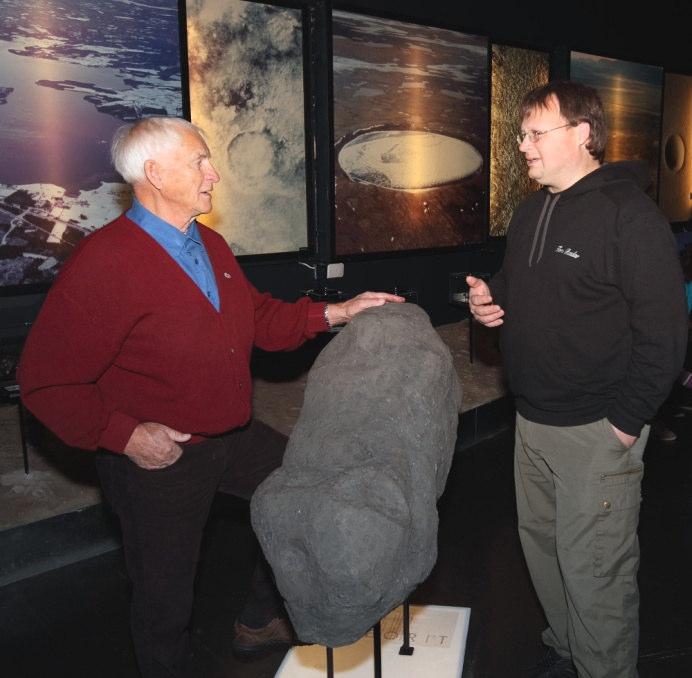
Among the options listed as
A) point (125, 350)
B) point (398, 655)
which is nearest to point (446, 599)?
point (398, 655)

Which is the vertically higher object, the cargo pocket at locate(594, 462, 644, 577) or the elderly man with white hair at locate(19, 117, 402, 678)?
the elderly man with white hair at locate(19, 117, 402, 678)

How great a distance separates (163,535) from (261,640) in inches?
36.3

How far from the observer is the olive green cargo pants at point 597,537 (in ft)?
7.52

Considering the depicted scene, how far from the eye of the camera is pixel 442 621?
3006mm

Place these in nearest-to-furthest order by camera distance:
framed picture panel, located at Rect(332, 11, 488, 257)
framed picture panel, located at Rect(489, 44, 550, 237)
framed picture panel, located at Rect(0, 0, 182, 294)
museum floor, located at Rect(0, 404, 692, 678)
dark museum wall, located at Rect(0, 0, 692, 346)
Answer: museum floor, located at Rect(0, 404, 692, 678), framed picture panel, located at Rect(0, 0, 182, 294), dark museum wall, located at Rect(0, 0, 692, 346), framed picture panel, located at Rect(332, 11, 488, 257), framed picture panel, located at Rect(489, 44, 550, 237)

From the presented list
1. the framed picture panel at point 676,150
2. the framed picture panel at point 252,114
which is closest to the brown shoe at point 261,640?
the framed picture panel at point 252,114

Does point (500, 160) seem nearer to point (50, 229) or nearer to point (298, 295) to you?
point (298, 295)

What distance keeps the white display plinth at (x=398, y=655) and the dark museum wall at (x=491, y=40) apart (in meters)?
2.61

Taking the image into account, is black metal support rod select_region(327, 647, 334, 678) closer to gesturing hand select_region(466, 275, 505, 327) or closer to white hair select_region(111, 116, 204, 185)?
gesturing hand select_region(466, 275, 505, 327)

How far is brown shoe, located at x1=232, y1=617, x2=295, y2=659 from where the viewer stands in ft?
9.67

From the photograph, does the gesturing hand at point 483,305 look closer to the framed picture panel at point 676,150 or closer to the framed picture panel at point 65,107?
the framed picture panel at point 65,107

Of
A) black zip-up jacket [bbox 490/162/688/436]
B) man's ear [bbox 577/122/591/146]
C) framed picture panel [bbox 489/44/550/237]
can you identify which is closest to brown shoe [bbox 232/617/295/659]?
black zip-up jacket [bbox 490/162/688/436]

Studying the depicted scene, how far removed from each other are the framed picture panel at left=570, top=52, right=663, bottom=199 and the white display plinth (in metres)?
6.35

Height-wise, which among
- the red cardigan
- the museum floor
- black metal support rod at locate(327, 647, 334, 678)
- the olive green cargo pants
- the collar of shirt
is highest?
the collar of shirt
